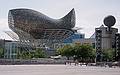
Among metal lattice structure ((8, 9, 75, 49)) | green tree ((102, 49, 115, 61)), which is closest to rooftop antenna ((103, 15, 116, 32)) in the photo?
green tree ((102, 49, 115, 61))

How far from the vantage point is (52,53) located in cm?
17950

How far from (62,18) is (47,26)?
8516 millimetres

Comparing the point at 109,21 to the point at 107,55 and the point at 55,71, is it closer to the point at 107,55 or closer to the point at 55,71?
the point at 107,55

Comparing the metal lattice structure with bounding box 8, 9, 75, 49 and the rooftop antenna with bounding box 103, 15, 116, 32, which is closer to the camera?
the rooftop antenna with bounding box 103, 15, 116, 32

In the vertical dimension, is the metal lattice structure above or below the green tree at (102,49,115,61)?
above

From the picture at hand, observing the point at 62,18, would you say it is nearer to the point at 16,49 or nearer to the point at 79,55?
the point at 16,49

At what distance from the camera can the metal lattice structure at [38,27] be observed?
155 meters

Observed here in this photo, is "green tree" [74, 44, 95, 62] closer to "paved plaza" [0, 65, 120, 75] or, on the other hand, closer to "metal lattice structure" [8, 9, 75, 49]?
"metal lattice structure" [8, 9, 75, 49]

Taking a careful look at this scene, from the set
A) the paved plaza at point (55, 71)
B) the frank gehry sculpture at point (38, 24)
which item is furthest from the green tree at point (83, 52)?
the paved plaza at point (55, 71)

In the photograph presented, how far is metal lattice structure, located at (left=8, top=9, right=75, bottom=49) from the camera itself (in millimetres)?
155125

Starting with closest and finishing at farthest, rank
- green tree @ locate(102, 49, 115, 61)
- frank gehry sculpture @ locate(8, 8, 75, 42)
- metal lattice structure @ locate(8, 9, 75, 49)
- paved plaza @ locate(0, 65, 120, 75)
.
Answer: paved plaza @ locate(0, 65, 120, 75), green tree @ locate(102, 49, 115, 61), frank gehry sculpture @ locate(8, 8, 75, 42), metal lattice structure @ locate(8, 9, 75, 49)

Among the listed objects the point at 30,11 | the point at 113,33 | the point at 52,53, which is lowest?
the point at 52,53

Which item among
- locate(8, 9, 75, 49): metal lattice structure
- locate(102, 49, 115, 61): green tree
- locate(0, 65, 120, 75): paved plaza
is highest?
locate(8, 9, 75, 49): metal lattice structure

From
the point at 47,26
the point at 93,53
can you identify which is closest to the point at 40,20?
the point at 47,26
